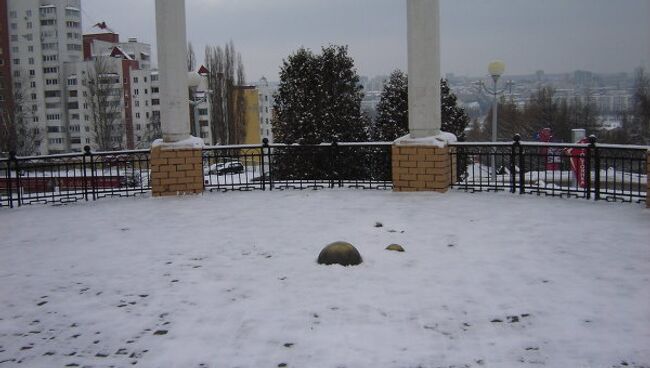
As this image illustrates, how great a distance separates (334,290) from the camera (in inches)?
203

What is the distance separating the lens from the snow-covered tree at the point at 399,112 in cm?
2472

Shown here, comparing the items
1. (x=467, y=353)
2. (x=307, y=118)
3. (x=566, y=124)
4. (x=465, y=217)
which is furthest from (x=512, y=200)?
(x=566, y=124)

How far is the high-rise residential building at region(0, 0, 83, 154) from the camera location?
77.9 m

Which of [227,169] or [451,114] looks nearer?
[227,169]

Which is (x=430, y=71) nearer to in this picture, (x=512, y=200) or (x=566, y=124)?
(x=512, y=200)

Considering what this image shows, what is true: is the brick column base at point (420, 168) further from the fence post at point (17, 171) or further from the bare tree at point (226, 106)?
the bare tree at point (226, 106)

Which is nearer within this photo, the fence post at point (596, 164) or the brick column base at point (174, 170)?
the fence post at point (596, 164)

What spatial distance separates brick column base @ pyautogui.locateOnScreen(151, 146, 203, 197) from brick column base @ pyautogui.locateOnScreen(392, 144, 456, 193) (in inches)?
151

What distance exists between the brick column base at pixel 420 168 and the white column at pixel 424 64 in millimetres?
354

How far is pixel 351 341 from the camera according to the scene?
13.4 feet

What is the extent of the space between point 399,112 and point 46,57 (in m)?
70.6

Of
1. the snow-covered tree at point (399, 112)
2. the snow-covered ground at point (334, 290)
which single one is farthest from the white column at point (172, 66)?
the snow-covered tree at point (399, 112)

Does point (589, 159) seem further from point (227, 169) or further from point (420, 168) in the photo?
point (227, 169)

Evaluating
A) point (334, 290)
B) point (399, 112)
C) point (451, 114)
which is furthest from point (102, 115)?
point (334, 290)
